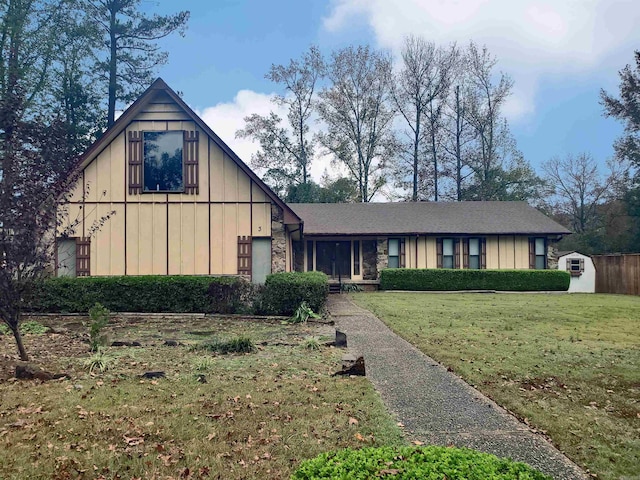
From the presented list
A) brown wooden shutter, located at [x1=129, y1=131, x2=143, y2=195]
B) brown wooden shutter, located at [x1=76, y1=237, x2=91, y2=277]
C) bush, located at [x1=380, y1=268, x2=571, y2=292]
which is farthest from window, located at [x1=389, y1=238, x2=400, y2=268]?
brown wooden shutter, located at [x1=76, y1=237, x2=91, y2=277]

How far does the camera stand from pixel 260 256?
1475cm

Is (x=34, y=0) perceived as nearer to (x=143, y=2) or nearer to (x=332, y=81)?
(x=143, y=2)

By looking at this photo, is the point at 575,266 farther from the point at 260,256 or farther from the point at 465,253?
the point at 260,256

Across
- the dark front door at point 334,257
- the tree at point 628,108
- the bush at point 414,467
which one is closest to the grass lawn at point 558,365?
the bush at point 414,467

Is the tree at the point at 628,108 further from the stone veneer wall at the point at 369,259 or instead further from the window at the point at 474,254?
the stone veneer wall at the point at 369,259

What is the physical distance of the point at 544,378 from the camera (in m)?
6.17

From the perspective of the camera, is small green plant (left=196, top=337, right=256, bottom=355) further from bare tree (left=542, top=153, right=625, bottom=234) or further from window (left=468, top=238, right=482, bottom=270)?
bare tree (left=542, top=153, right=625, bottom=234)

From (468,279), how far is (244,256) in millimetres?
12199

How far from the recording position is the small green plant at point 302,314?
1141 cm

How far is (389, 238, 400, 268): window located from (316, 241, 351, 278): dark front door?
2.12 metres

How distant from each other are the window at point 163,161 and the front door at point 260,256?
2.96 metres

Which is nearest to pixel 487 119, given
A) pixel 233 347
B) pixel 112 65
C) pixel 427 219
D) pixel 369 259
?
pixel 427 219

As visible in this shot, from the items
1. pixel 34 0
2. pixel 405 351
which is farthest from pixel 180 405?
pixel 34 0

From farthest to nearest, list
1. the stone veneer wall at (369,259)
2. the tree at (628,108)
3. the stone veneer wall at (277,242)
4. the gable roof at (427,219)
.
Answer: the tree at (628,108) → the stone veneer wall at (369,259) → the gable roof at (427,219) → the stone veneer wall at (277,242)
